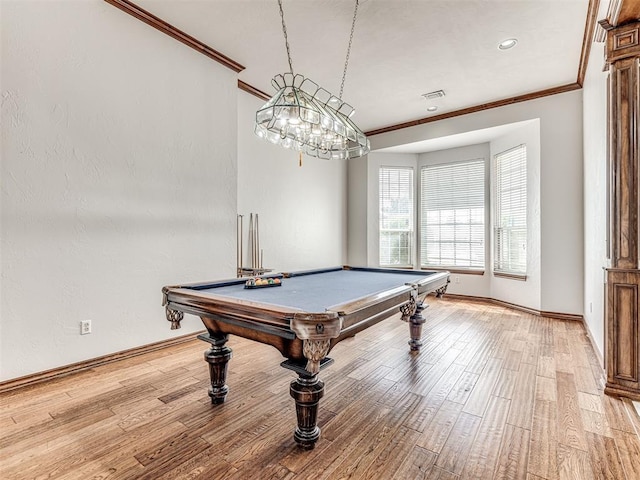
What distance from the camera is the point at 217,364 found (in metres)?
2.16

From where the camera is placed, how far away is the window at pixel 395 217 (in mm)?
6434

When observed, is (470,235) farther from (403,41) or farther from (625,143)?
(625,143)

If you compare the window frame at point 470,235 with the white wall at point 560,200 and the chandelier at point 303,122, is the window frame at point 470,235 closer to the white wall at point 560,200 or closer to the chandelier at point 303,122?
the white wall at point 560,200

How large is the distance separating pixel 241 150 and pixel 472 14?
9.73 ft

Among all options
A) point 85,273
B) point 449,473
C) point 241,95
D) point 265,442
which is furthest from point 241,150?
point 449,473

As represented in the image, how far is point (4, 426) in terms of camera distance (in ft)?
6.20

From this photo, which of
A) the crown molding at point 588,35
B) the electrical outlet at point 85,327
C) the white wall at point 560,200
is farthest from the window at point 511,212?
the electrical outlet at point 85,327

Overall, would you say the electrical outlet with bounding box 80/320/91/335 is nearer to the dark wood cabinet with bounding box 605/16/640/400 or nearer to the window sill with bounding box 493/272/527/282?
the dark wood cabinet with bounding box 605/16/640/400

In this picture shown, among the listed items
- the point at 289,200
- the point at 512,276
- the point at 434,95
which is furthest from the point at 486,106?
the point at 289,200

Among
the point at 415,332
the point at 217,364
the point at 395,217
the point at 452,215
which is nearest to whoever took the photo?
the point at 217,364

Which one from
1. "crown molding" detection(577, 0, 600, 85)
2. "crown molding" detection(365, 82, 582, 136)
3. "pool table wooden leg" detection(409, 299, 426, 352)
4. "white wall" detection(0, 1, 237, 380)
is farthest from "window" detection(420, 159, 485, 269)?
"white wall" detection(0, 1, 237, 380)

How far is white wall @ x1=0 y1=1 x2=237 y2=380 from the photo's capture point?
2381 millimetres

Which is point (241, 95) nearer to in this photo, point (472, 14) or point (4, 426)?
point (472, 14)

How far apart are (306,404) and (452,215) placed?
527cm
